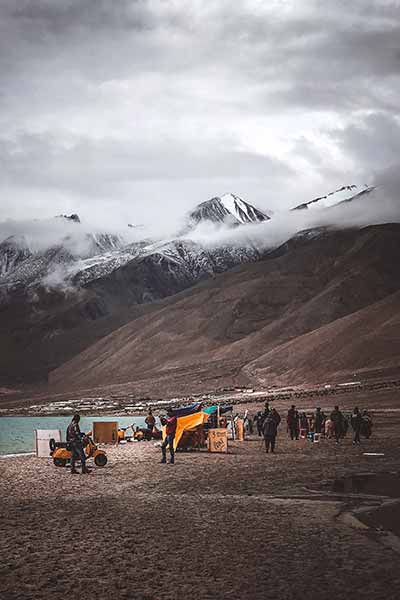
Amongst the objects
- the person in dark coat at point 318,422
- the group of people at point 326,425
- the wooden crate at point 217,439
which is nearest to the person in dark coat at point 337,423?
the group of people at point 326,425

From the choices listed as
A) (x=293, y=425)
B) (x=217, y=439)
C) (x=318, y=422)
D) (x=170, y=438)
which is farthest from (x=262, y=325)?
(x=170, y=438)

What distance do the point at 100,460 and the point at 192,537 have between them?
560 inches

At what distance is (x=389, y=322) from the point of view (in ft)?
388

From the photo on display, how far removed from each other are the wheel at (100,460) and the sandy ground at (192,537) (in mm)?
2558

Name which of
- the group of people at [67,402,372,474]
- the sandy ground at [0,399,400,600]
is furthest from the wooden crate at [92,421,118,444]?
the sandy ground at [0,399,400,600]

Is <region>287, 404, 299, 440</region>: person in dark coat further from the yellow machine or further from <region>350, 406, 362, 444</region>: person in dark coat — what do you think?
the yellow machine

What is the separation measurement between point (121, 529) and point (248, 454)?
17.0 meters

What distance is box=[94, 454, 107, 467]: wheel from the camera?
27.2m

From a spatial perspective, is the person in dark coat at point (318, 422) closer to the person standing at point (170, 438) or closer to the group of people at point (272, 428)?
the group of people at point (272, 428)

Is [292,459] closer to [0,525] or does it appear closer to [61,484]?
[61,484]

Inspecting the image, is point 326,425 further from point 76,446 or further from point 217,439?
point 76,446

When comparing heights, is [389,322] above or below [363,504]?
above

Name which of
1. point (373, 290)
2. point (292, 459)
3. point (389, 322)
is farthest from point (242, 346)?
point (292, 459)

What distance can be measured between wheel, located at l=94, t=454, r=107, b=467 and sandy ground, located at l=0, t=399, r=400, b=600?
2558 millimetres
